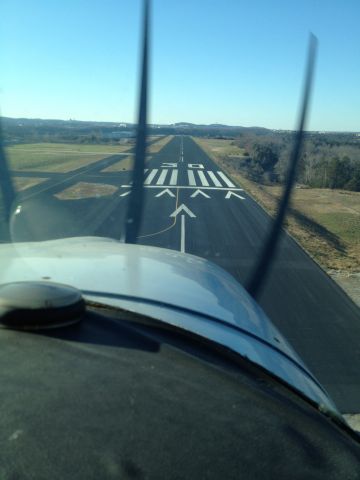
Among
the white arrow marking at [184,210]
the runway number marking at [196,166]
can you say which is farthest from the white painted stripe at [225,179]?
the white arrow marking at [184,210]

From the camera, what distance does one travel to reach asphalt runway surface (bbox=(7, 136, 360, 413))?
817cm

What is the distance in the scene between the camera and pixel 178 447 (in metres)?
1.07

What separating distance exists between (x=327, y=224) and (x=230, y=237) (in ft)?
22.1

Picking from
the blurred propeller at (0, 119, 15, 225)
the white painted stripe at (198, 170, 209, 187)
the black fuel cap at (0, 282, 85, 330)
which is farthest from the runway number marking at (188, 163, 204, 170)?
the black fuel cap at (0, 282, 85, 330)

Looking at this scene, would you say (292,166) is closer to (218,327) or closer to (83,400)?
(218,327)

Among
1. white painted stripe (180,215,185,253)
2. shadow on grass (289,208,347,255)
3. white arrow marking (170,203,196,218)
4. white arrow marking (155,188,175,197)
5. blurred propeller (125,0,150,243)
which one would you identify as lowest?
shadow on grass (289,208,347,255)

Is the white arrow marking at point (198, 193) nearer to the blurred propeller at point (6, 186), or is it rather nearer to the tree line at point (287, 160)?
the tree line at point (287, 160)

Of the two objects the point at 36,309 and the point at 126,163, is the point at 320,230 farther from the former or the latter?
the point at 36,309

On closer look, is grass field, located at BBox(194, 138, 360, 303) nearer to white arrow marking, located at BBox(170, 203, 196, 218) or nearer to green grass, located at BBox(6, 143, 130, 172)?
white arrow marking, located at BBox(170, 203, 196, 218)

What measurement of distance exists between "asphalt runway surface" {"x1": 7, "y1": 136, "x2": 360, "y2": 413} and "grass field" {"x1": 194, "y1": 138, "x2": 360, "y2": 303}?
0.58m

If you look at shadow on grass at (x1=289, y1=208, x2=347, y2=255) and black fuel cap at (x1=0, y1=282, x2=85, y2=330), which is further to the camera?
shadow on grass at (x1=289, y1=208, x2=347, y2=255)

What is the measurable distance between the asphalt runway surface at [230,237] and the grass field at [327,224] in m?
0.58

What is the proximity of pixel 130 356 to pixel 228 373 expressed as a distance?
1.20 feet

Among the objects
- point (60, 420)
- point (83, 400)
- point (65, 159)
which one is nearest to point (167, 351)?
point (83, 400)
